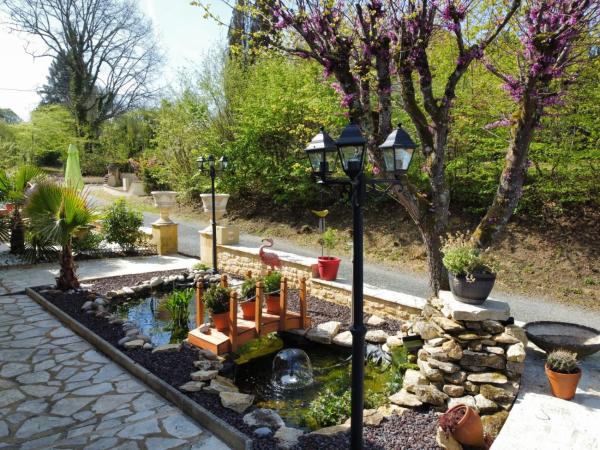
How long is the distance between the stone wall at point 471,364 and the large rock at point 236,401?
1.34 meters

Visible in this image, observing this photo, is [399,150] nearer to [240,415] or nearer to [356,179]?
[356,179]

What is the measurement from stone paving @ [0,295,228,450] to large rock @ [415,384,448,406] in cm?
179

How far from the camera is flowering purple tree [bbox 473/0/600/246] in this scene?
14.4 ft

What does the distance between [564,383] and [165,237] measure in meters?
8.81

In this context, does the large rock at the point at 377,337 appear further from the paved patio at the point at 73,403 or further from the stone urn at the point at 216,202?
the stone urn at the point at 216,202

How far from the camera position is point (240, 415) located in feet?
12.1

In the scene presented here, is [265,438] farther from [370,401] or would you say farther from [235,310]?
[235,310]

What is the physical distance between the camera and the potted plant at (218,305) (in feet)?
16.8

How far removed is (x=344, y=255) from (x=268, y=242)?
10.9ft

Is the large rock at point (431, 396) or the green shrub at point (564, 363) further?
the large rock at point (431, 396)

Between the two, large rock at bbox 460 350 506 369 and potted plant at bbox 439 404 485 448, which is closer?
potted plant at bbox 439 404 485 448

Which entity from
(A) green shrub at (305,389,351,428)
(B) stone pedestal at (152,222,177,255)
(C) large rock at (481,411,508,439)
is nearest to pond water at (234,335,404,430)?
(A) green shrub at (305,389,351,428)

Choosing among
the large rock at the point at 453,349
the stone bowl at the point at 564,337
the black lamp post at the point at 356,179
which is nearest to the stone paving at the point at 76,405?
the black lamp post at the point at 356,179

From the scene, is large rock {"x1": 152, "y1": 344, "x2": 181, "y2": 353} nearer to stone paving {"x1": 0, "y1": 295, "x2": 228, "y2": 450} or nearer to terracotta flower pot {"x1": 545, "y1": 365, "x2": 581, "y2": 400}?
stone paving {"x1": 0, "y1": 295, "x2": 228, "y2": 450}
